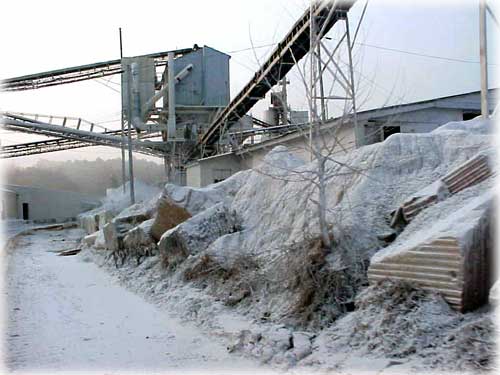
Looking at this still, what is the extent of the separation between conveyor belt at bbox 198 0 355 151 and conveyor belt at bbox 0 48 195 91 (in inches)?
407

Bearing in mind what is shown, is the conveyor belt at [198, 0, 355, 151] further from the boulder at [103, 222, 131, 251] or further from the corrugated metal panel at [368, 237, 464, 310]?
the boulder at [103, 222, 131, 251]

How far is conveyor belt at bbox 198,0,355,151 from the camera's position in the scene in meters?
14.7

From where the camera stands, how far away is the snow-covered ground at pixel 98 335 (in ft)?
18.8

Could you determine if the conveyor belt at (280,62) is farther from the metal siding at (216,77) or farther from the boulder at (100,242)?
the metal siding at (216,77)

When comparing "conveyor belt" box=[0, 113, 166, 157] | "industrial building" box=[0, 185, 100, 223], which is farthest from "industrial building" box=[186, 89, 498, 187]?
"industrial building" box=[0, 185, 100, 223]

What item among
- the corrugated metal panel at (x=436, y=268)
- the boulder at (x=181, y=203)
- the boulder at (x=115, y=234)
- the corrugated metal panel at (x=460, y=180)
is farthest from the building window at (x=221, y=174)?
the corrugated metal panel at (x=436, y=268)

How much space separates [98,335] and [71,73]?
32.7 metres

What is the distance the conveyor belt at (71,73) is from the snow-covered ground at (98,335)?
87.9 feet

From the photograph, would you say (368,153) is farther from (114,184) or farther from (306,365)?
(114,184)

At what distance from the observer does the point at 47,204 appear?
47531 mm

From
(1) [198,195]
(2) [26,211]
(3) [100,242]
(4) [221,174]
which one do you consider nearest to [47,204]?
(2) [26,211]

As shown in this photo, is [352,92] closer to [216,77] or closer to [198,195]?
[198,195]

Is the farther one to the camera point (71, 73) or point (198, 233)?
point (71, 73)

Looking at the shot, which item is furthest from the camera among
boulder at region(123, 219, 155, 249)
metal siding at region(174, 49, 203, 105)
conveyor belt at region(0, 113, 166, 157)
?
metal siding at region(174, 49, 203, 105)
